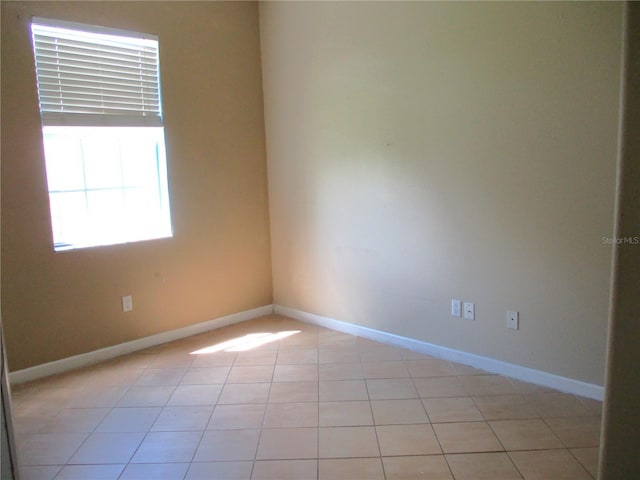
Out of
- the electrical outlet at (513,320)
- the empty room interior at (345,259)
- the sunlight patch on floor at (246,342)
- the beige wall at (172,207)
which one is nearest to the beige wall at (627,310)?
the empty room interior at (345,259)

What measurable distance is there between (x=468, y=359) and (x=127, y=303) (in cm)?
235

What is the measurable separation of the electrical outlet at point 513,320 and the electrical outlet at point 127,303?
254 cm

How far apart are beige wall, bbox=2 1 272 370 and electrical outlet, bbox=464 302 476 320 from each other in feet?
6.19

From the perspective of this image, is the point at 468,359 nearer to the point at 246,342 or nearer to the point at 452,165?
the point at 452,165

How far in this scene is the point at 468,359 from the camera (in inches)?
126

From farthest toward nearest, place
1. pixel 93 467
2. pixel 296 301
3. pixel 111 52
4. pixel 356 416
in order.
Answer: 1. pixel 296 301
2. pixel 111 52
3. pixel 356 416
4. pixel 93 467

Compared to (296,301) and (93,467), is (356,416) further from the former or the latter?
(296,301)

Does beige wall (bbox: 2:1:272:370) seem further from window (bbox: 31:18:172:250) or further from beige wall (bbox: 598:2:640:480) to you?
beige wall (bbox: 598:2:640:480)

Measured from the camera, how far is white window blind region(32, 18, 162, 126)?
10.2 feet

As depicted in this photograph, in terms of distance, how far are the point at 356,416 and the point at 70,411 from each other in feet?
5.10

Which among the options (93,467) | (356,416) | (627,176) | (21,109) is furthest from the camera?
(21,109)

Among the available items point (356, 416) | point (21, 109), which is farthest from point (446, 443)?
point (21, 109)

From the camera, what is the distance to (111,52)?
11.1 ft

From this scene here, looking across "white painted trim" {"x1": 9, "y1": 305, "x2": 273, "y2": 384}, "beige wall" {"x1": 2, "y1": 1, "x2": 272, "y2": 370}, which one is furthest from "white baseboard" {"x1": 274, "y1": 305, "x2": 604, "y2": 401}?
"beige wall" {"x1": 2, "y1": 1, "x2": 272, "y2": 370}
